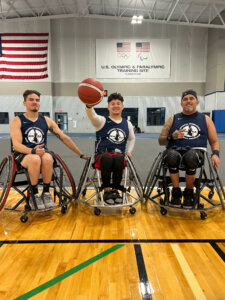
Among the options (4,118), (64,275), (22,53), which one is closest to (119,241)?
(64,275)

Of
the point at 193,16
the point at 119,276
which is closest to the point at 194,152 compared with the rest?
the point at 119,276

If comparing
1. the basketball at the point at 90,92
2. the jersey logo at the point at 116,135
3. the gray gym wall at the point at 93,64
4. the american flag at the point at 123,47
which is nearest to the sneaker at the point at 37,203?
the jersey logo at the point at 116,135

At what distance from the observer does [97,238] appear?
1.85 meters

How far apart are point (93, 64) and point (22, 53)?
4197mm

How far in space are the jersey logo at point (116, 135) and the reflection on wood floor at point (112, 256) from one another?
2.63ft

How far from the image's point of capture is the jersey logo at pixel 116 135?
8.37ft

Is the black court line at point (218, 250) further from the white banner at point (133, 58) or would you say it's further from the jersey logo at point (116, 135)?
the white banner at point (133, 58)

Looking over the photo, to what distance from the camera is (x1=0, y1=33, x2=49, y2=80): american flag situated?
43.3 ft

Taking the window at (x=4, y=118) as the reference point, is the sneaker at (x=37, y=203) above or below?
below

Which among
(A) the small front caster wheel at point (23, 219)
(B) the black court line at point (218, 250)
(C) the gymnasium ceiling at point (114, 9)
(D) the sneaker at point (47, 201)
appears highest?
(C) the gymnasium ceiling at point (114, 9)

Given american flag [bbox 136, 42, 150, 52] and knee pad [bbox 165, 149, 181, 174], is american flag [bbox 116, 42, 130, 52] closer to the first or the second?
american flag [bbox 136, 42, 150, 52]

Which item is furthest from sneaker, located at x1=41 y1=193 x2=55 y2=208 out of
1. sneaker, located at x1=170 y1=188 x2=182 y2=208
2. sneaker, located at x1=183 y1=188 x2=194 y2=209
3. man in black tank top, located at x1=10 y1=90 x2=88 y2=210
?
sneaker, located at x1=183 y1=188 x2=194 y2=209

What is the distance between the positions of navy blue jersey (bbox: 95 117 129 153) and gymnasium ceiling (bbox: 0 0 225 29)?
1087 cm

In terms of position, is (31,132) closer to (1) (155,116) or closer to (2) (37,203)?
(2) (37,203)
